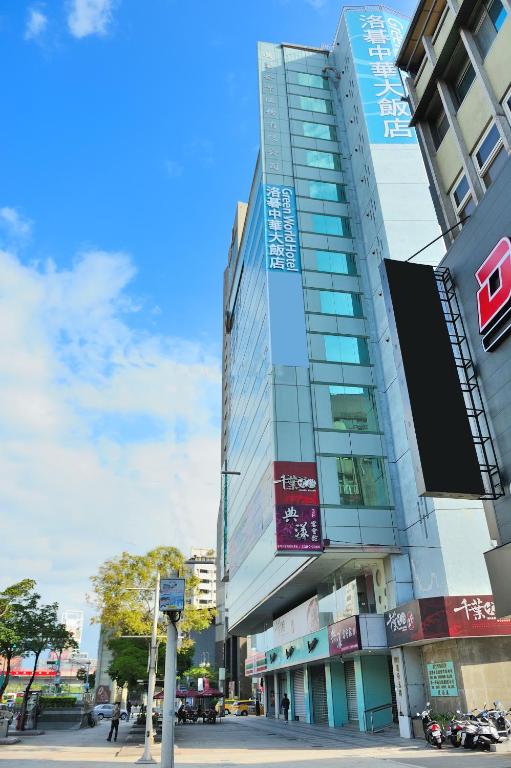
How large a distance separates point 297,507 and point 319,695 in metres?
16.1

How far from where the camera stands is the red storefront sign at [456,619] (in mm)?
21297

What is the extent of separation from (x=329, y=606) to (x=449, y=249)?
21.2m

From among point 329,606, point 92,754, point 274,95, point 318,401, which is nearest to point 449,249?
point 318,401

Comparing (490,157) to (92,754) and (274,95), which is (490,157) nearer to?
(92,754)

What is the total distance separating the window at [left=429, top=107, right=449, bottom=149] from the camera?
19303 mm

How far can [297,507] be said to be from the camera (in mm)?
27859

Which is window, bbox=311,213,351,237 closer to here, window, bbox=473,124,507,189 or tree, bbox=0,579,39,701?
window, bbox=473,124,507,189

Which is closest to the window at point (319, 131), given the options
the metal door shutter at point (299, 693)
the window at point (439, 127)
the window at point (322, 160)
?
the window at point (322, 160)

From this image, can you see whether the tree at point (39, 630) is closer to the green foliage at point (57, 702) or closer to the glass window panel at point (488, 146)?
the green foliage at point (57, 702)

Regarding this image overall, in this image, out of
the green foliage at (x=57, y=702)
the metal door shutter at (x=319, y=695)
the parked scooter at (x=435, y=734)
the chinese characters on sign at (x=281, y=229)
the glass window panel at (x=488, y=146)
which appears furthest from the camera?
the green foliage at (x=57, y=702)

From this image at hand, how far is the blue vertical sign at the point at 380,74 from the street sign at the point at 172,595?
105 feet

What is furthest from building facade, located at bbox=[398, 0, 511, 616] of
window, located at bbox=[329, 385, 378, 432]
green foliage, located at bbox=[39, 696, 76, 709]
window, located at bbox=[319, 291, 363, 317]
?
green foliage, located at bbox=[39, 696, 76, 709]

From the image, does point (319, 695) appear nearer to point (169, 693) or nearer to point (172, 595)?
point (169, 693)

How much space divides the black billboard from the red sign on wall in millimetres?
1512
